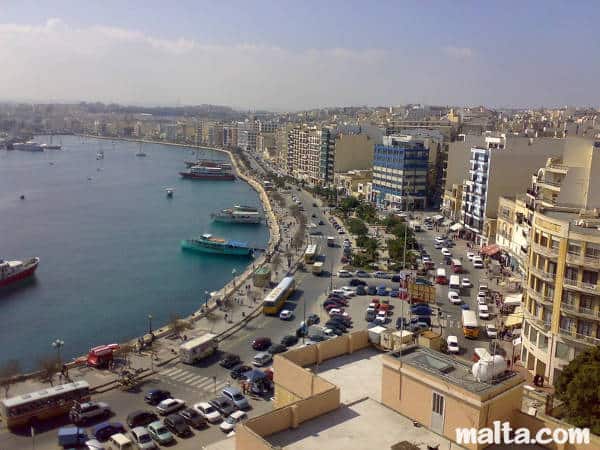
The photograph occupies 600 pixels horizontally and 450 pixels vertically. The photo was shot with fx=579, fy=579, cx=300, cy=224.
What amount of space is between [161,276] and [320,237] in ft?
14.3

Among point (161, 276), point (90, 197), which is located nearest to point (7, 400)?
point (161, 276)

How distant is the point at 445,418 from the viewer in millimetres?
3223

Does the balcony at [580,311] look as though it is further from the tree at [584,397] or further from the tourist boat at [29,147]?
the tourist boat at [29,147]

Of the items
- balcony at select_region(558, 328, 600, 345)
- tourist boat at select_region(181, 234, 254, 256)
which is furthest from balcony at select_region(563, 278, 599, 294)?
tourist boat at select_region(181, 234, 254, 256)

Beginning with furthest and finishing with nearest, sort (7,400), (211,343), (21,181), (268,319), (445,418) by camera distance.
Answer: (21,181) < (268,319) < (211,343) < (7,400) < (445,418)

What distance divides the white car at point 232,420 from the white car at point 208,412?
0.12 metres

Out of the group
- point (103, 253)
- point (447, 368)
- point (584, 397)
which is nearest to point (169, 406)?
point (447, 368)

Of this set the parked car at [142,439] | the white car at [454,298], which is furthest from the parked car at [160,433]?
the white car at [454,298]

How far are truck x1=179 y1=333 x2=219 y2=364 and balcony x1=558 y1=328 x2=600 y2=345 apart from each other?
443 cm

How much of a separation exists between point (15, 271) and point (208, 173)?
1928 centimetres

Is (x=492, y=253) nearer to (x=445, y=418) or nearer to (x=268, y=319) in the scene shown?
(x=268, y=319)

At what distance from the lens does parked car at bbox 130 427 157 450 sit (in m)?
5.67

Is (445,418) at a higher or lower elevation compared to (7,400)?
higher

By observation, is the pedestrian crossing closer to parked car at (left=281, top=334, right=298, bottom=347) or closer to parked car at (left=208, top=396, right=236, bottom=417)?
parked car at (left=208, top=396, right=236, bottom=417)
